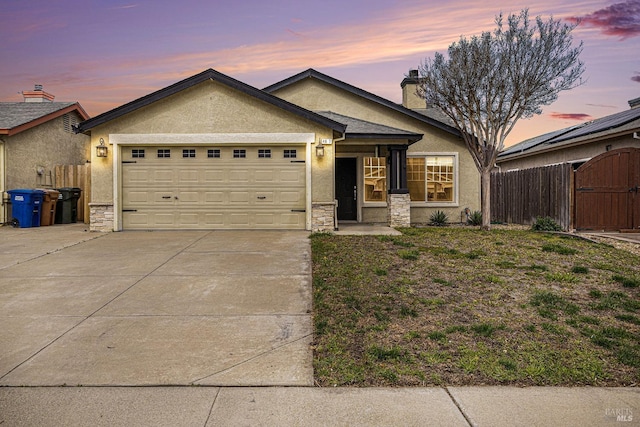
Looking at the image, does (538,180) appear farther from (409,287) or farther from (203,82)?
(203,82)

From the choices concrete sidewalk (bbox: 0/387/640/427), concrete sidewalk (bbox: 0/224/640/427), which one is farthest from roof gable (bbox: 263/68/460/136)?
concrete sidewalk (bbox: 0/387/640/427)

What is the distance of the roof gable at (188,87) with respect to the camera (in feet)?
36.4

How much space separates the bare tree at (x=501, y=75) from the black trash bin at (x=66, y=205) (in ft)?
42.6

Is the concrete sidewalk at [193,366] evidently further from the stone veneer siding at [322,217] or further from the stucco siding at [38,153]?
the stucco siding at [38,153]

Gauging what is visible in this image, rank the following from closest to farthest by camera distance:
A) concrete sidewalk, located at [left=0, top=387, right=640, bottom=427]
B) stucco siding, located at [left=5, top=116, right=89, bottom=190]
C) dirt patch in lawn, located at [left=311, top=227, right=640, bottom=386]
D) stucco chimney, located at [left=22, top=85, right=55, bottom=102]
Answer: concrete sidewalk, located at [left=0, top=387, right=640, bottom=427]
dirt patch in lawn, located at [left=311, top=227, right=640, bottom=386]
stucco siding, located at [left=5, top=116, right=89, bottom=190]
stucco chimney, located at [left=22, top=85, right=55, bottom=102]

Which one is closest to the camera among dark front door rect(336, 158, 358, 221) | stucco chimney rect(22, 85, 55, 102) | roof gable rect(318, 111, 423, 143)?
roof gable rect(318, 111, 423, 143)

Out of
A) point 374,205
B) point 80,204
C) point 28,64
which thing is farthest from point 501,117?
point 28,64

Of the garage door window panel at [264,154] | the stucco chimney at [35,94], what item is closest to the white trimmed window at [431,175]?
the garage door window panel at [264,154]

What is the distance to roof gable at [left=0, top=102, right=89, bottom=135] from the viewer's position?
1377 centimetres

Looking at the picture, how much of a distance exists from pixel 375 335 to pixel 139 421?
2.26 m

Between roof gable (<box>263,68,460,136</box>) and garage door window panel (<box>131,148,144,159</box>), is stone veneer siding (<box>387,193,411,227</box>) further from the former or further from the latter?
garage door window panel (<box>131,148,144,159</box>)

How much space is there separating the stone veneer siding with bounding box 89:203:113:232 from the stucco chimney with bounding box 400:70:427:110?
11674 millimetres

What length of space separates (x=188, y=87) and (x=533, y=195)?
1168 cm

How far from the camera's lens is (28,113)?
15344mm
